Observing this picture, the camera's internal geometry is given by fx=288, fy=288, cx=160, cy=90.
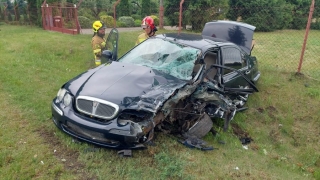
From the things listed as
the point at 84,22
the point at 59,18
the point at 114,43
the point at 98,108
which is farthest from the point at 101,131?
the point at 84,22

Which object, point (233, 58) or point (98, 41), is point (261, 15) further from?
point (98, 41)

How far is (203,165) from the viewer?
3.83 meters

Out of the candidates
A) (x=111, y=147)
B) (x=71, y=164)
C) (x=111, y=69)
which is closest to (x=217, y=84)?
(x=111, y=69)

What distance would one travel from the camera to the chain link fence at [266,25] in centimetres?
942

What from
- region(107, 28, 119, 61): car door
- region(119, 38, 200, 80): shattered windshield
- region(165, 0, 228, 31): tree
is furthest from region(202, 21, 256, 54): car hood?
region(165, 0, 228, 31): tree

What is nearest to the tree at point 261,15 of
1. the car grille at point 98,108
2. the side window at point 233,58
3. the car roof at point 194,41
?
the side window at point 233,58

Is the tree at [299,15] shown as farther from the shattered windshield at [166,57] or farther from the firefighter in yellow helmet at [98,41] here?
the shattered windshield at [166,57]

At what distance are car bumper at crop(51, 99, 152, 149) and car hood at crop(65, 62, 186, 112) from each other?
10.7 inches

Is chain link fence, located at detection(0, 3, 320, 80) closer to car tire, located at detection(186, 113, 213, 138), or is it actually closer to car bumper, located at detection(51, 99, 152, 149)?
car tire, located at detection(186, 113, 213, 138)

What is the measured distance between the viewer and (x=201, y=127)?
4.43 metres

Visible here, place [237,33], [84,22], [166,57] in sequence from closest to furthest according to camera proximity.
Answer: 1. [166,57]
2. [237,33]
3. [84,22]

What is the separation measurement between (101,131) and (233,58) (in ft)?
10.9

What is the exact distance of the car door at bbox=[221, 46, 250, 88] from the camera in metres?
5.36

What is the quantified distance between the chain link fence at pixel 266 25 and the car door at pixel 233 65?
8.08ft
